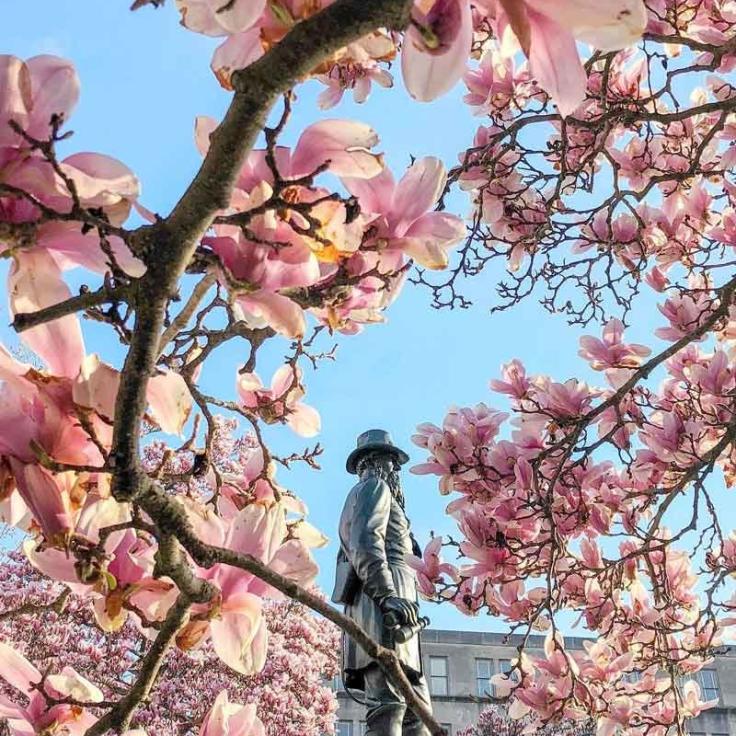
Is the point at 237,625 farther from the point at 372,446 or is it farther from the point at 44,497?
the point at 372,446

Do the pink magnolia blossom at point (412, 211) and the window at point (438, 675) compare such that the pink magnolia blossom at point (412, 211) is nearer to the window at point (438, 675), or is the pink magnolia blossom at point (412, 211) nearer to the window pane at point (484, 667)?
the window at point (438, 675)

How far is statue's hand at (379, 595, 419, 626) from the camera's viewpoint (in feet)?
9.63

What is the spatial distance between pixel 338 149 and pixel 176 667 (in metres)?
8.88

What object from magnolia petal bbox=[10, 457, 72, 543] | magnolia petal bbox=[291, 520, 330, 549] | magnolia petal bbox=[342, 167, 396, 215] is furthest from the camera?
magnolia petal bbox=[291, 520, 330, 549]

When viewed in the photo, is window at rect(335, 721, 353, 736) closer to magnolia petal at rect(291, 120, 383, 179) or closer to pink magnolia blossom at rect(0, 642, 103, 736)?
pink magnolia blossom at rect(0, 642, 103, 736)

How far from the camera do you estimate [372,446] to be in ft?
12.3

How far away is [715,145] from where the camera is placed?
319 cm

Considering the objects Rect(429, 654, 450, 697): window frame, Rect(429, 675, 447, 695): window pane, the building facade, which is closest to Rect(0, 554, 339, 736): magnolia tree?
the building facade

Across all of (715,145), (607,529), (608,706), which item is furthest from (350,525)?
(715,145)

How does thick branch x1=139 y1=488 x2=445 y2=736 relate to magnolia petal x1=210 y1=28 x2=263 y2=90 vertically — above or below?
below

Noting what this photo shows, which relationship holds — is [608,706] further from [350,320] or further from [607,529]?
[350,320]

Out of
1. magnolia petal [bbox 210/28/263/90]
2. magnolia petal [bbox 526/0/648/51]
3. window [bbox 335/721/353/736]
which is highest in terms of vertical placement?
window [bbox 335/721/353/736]

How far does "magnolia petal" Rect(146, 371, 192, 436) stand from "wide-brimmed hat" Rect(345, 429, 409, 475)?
2.87 metres

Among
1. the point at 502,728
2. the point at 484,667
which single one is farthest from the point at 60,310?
the point at 484,667
